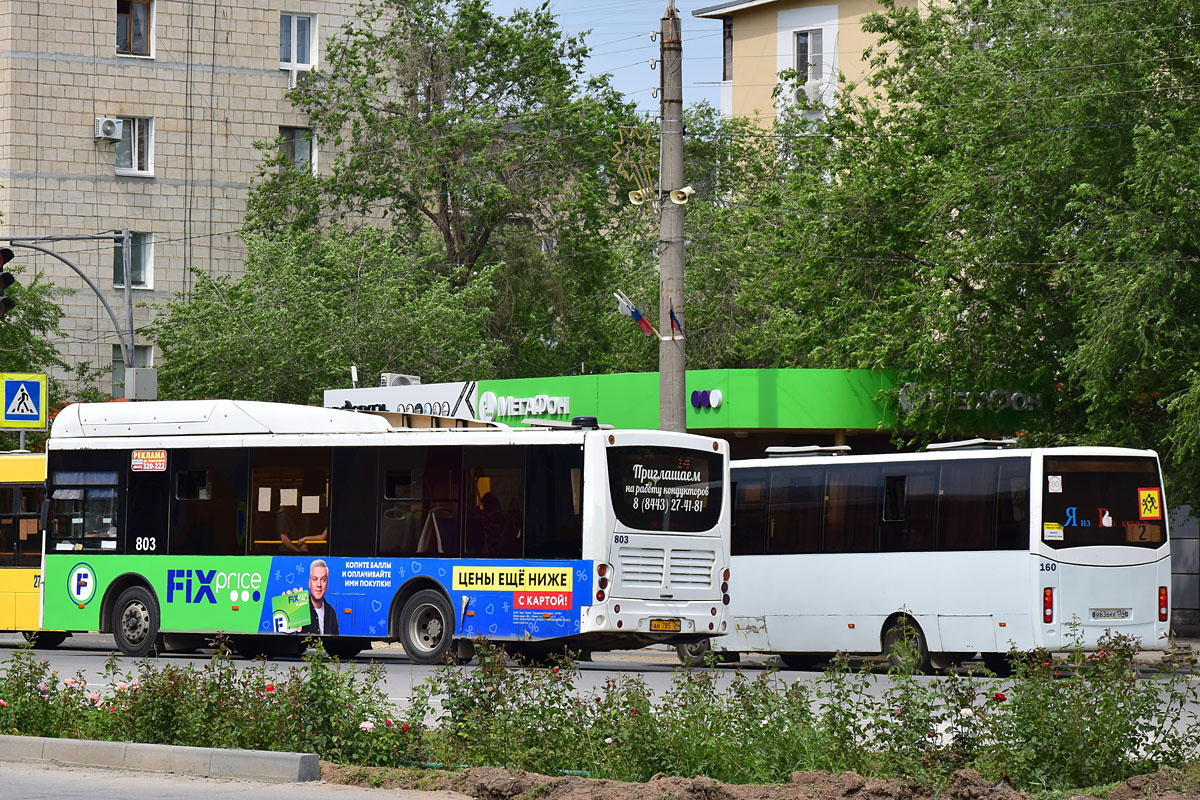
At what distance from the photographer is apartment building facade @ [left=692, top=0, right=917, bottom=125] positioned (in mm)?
60594

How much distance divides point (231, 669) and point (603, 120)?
41.2 m

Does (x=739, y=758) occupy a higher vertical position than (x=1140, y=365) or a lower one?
lower

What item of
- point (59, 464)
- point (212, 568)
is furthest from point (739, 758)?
point (59, 464)

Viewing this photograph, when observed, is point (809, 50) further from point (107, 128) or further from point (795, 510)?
point (795, 510)

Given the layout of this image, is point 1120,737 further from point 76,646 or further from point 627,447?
point 76,646

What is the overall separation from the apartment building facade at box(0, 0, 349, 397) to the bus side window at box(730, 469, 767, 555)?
3125 cm

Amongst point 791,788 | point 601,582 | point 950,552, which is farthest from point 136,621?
point 791,788

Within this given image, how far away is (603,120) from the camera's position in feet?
173

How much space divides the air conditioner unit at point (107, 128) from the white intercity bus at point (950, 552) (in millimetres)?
33143

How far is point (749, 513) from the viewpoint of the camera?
24516mm

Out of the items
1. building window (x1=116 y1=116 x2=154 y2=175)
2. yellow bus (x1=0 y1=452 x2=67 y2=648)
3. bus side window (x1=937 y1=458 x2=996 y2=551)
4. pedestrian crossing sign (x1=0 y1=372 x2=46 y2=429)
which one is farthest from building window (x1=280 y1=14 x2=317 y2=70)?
bus side window (x1=937 y1=458 x2=996 y2=551)

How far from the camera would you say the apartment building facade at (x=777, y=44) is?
60594 mm

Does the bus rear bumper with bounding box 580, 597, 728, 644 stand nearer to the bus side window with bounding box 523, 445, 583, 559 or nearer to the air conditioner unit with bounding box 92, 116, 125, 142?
the bus side window with bounding box 523, 445, 583, 559

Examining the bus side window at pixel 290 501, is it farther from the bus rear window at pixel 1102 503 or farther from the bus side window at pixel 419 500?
the bus rear window at pixel 1102 503
